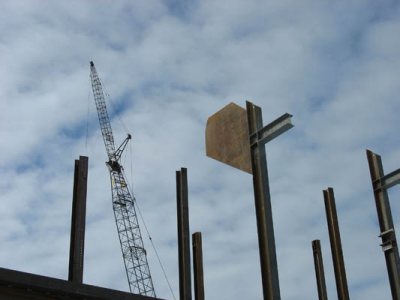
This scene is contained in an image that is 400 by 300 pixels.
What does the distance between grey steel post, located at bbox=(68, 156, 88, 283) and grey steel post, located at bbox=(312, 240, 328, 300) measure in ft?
26.8

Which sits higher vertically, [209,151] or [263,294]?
[209,151]

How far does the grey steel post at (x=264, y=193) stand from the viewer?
10.2 m

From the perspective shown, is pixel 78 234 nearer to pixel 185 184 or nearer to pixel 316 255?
pixel 185 184

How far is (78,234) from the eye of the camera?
1233 centimetres

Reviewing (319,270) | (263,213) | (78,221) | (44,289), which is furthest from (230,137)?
(319,270)

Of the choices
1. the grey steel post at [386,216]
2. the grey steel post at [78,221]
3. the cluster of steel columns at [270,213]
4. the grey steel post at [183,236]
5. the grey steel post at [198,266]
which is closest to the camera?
the cluster of steel columns at [270,213]

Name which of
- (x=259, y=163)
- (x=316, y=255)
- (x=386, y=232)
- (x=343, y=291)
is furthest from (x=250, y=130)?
(x=316, y=255)

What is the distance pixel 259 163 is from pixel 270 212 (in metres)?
0.90

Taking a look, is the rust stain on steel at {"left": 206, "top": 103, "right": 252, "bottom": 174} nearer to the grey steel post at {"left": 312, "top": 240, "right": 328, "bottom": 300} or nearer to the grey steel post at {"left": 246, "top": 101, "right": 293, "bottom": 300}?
the grey steel post at {"left": 246, "top": 101, "right": 293, "bottom": 300}

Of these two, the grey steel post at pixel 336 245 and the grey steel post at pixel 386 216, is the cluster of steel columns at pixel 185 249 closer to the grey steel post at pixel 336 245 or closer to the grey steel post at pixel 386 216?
the grey steel post at pixel 336 245

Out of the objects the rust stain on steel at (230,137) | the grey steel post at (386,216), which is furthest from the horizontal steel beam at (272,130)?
the grey steel post at (386,216)

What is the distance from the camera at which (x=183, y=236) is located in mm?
14242

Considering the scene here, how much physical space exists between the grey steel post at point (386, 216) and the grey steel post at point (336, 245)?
2.46m

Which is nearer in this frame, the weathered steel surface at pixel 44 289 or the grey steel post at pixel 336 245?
the weathered steel surface at pixel 44 289
